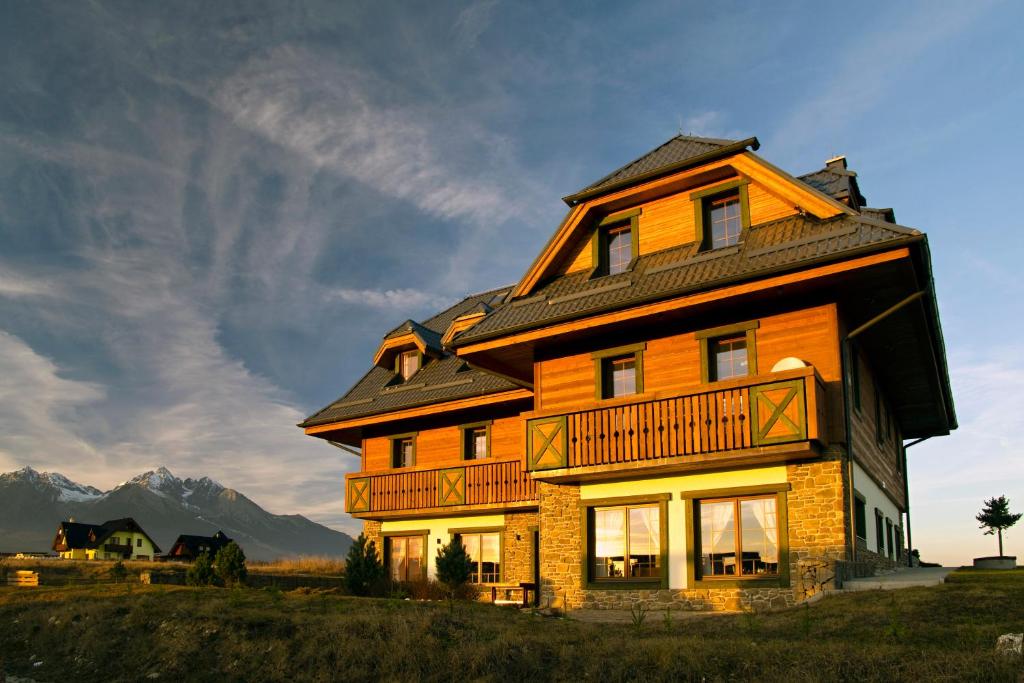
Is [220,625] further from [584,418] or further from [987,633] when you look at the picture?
[987,633]

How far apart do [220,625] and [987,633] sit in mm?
11547

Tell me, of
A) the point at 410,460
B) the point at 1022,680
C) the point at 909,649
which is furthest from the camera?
the point at 410,460

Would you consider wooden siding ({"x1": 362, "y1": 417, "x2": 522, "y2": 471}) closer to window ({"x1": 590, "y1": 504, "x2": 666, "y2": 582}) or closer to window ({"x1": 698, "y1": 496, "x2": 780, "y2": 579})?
window ({"x1": 590, "y1": 504, "x2": 666, "y2": 582})

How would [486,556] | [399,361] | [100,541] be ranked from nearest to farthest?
[486,556] < [399,361] < [100,541]

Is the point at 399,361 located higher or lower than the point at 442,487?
higher

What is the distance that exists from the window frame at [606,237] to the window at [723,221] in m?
1.78

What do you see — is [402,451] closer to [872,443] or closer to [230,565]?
[230,565]

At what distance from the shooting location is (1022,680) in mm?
8125

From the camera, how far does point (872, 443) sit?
19.9 meters

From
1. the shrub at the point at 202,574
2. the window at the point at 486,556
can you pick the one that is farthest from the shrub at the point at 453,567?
the shrub at the point at 202,574

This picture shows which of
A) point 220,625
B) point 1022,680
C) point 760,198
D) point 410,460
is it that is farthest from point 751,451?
point 410,460

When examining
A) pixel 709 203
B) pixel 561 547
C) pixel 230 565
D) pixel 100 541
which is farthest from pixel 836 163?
pixel 100 541

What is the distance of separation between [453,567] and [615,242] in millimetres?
9789

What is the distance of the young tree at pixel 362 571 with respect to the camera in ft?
75.9
